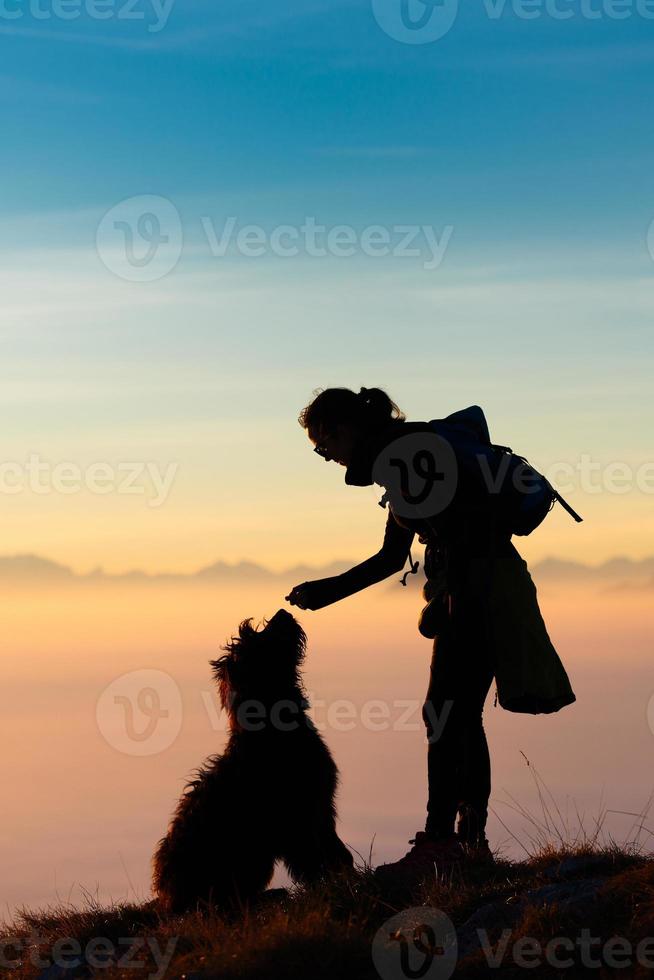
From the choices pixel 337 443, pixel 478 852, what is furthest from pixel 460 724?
pixel 337 443

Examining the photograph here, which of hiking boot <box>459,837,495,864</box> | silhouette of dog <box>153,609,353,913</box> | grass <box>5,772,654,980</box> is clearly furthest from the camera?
silhouette of dog <box>153,609,353,913</box>

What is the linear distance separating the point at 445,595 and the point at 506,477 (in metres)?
0.82

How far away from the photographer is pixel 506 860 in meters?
7.27

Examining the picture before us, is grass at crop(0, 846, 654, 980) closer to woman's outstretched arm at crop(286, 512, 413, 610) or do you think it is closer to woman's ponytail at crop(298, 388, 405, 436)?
woman's outstretched arm at crop(286, 512, 413, 610)

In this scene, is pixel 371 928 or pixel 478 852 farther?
pixel 478 852

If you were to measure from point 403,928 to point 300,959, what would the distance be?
28.0 inches

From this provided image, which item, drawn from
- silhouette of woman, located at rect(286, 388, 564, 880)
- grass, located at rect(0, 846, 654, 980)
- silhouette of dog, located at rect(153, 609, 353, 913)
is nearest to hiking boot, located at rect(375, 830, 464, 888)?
silhouette of woman, located at rect(286, 388, 564, 880)

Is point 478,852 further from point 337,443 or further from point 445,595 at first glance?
point 337,443

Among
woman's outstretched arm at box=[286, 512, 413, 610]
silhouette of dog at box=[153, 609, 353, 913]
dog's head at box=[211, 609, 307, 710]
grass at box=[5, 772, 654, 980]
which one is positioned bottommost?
grass at box=[5, 772, 654, 980]

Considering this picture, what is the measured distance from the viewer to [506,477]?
23.0ft

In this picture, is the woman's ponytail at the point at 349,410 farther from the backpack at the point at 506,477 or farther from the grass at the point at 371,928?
the grass at the point at 371,928

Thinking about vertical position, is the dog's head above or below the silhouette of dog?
above

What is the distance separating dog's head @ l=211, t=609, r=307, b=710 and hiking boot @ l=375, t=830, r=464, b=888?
47.5 inches

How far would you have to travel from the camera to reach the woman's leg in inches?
285
